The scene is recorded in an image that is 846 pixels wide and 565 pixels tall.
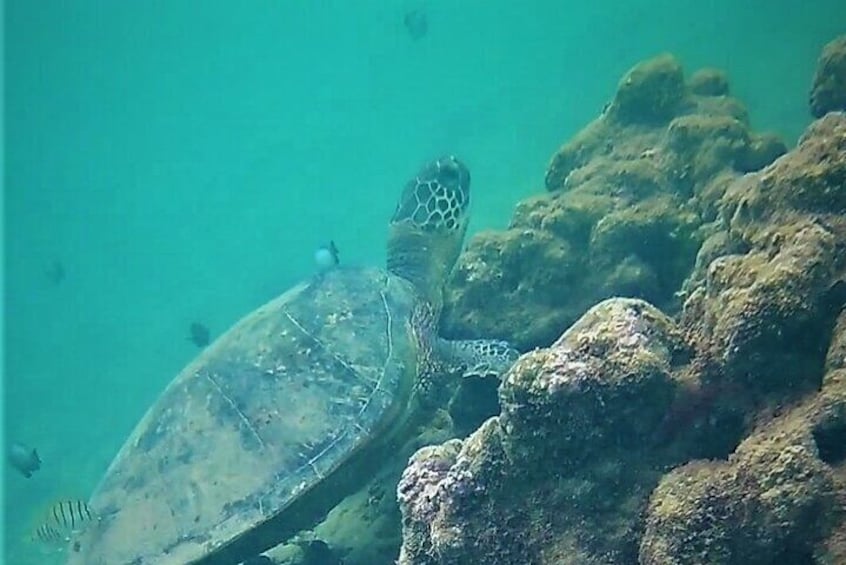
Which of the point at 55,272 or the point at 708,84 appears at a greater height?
the point at 55,272

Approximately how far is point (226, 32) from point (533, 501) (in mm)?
78900

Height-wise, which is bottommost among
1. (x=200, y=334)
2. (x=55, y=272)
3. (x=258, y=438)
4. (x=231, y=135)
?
(x=258, y=438)

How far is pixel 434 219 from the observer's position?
727 cm

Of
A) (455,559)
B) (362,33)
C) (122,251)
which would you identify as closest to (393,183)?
(122,251)

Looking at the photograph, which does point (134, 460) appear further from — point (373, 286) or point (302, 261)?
point (302, 261)

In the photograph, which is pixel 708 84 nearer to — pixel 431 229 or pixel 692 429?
pixel 431 229

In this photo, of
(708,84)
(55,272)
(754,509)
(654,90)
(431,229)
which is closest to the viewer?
(754,509)

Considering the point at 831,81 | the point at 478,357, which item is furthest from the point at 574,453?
the point at 831,81

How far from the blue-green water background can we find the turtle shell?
35.0ft

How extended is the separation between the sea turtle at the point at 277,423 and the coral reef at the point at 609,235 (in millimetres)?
587

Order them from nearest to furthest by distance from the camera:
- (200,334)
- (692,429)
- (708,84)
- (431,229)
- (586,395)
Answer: (586,395), (692,429), (431,229), (708,84), (200,334)

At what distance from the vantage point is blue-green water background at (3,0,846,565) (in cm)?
2427

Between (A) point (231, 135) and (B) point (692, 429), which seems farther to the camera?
(A) point (231, 135)

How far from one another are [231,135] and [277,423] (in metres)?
85.3
